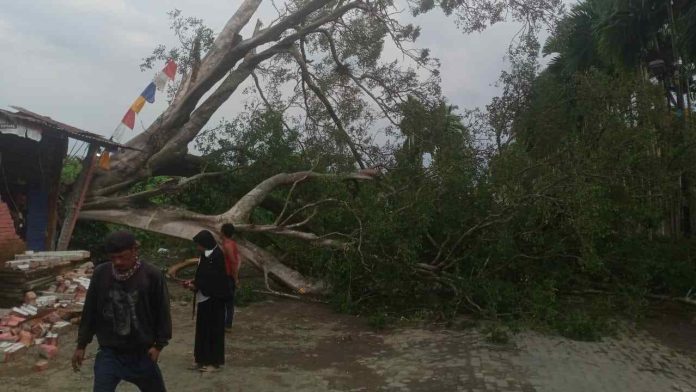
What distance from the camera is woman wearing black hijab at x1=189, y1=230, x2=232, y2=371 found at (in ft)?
18.6

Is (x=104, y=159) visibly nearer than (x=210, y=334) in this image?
No

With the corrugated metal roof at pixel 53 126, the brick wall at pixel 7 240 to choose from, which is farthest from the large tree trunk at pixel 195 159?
the brick wall at pixel 7 240

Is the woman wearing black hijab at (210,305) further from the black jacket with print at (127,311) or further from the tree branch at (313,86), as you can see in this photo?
the tree branch at (313,86)

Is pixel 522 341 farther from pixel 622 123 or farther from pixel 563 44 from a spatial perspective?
pixel 563 44

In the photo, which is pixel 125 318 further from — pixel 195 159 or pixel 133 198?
pixel 195 159

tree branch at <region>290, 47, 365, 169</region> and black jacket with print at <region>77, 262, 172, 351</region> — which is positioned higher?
tree branch at <region>290, 47, 365, 169</region>

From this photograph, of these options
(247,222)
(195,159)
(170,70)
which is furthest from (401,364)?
(195,159)

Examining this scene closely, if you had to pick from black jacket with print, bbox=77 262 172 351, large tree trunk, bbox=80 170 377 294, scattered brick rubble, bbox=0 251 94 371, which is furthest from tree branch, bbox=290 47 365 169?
black jacket with print, bbox=77 262 172 351

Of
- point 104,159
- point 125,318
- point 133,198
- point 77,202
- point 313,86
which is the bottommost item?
point 125,318

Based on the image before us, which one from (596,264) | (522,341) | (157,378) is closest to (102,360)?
(157,378)

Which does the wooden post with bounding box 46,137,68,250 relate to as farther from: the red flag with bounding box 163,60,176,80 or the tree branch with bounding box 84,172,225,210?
the red flag with bounding box 163,60,176,80

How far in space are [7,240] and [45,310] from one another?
125cm

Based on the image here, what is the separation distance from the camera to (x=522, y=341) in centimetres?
707

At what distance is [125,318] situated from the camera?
3.26 metres
